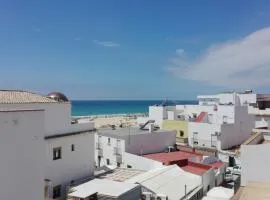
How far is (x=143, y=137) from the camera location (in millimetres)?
36312

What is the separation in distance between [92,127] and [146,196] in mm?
9830

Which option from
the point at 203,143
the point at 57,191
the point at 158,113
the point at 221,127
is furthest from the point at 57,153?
the point at 158,113

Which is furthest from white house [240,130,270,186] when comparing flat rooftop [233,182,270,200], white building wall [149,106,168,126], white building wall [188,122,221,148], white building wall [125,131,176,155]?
white building wall [149,106,168,126]

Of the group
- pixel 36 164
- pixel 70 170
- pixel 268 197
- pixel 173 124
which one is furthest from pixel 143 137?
pixel 268 197

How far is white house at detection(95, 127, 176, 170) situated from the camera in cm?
3472

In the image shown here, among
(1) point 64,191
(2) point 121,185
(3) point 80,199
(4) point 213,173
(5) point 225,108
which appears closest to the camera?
(3) point 80,199

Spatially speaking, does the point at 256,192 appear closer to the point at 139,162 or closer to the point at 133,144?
the point at 139,162

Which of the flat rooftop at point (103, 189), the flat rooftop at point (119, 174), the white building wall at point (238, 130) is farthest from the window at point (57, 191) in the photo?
the white building wall at point (238, 130)

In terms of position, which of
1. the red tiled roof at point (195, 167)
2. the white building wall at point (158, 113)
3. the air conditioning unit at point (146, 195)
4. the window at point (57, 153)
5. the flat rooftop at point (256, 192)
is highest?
the white building wall at point (158, 113)

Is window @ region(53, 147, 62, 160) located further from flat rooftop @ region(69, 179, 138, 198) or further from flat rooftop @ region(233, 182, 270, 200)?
flat rooftop @ region(233, 182, 270, 200)

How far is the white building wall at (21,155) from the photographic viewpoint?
12352 millimetres

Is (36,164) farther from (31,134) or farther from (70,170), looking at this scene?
(70,170)

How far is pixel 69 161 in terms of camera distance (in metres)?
26.4

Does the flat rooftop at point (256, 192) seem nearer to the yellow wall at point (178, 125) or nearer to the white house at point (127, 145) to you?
the white house at point (127, 145)
